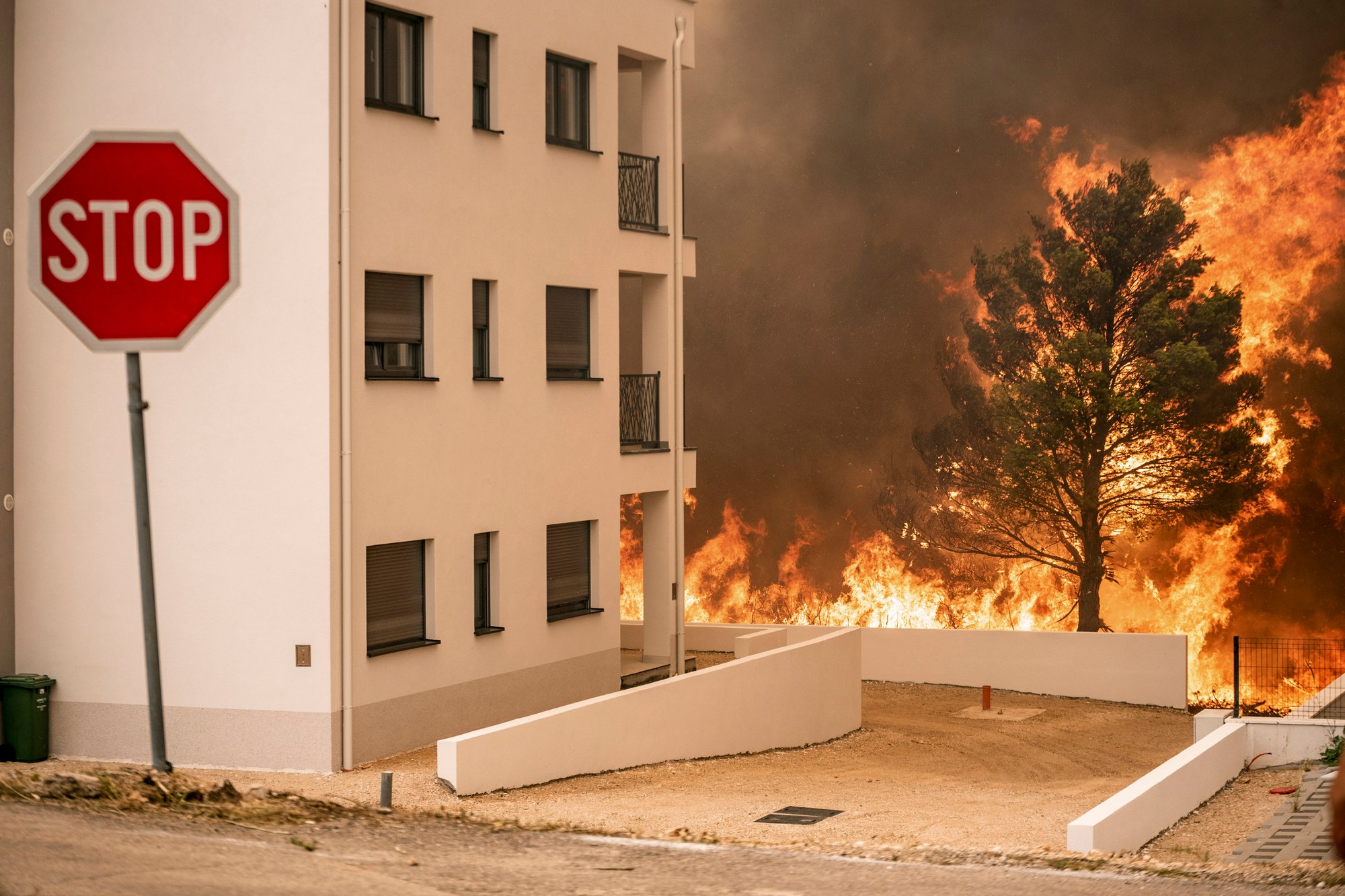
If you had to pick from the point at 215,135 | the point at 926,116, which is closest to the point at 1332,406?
the point at 926,116

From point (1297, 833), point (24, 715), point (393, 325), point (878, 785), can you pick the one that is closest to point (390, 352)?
point (393, 325)

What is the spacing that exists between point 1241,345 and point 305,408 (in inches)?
1207

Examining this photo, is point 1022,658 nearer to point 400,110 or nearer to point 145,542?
point 400,110

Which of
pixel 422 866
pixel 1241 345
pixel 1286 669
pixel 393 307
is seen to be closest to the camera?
pixel 422 866

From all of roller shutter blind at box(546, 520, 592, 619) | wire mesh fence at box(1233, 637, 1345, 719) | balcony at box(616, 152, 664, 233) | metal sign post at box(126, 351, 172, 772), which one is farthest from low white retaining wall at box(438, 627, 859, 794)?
wire mesh fence at box(1233, 637, 1345, 719)

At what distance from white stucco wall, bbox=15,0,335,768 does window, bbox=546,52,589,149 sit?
4.98 metres

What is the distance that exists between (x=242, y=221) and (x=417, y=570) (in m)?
4.64

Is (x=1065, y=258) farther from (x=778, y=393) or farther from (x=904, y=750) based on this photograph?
(x=904, y=750)

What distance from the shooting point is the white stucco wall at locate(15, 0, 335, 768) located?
53.1 ft

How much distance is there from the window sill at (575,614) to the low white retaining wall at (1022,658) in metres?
6.25

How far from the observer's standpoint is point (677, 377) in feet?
77.1

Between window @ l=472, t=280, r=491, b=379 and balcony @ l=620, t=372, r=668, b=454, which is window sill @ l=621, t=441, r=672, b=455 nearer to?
balcony @ l=620, t=372, r=668, b=454

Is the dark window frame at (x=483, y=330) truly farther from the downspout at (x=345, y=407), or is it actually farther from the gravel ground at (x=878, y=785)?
the gravel ground at (x=878, y=785)

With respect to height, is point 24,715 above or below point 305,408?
below
